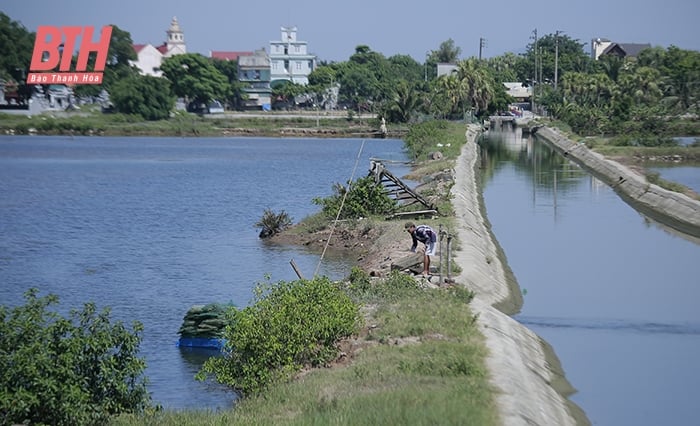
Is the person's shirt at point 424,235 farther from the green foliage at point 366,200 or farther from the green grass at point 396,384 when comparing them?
the green foliage at point 366,200

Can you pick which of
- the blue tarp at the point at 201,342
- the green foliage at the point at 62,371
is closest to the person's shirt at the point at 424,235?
the blue tarp at the point at 201,342

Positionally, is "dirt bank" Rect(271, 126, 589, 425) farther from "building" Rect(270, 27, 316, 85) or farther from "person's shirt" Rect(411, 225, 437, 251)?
"building" Rect(270, 27, 316, 85)

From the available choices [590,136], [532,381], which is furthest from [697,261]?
[590,136]

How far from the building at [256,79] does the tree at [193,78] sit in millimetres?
15372

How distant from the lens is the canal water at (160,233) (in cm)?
2270

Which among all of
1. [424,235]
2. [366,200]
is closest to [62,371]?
[424,235]

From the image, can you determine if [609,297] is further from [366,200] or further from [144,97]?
[144,97]

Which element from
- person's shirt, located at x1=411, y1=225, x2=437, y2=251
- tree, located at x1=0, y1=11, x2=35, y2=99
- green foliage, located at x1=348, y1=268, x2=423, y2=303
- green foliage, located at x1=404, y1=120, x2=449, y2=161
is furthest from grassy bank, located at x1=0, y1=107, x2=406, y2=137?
green foliage, located at x1=348, y1=268, x2=423, y2=303

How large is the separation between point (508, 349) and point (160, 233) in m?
23.2

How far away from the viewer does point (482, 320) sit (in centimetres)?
1767

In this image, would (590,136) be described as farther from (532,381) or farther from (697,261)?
(532,381)

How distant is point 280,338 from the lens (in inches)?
595

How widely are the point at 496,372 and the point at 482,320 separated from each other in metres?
3.63

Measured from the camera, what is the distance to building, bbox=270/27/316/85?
16012cm
